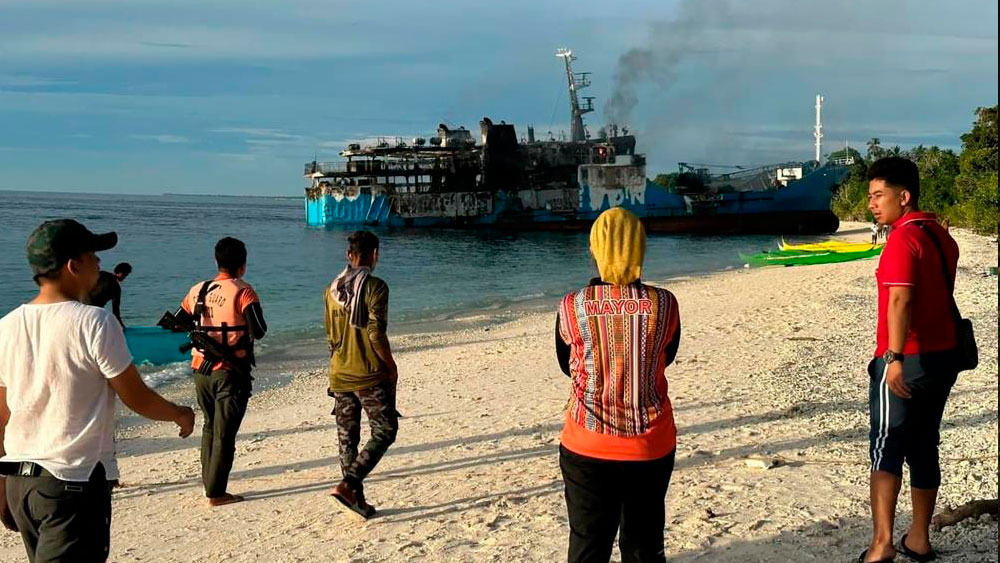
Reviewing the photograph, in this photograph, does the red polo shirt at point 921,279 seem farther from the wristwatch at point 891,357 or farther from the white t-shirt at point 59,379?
the white t-shirt at point 59,379

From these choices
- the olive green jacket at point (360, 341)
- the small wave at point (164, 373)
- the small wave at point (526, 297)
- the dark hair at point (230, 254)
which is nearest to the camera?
the olive green jacket at point (360, 341)

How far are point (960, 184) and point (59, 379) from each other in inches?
976

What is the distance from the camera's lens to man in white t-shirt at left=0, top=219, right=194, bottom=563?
8.46 ft

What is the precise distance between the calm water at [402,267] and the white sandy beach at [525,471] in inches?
315

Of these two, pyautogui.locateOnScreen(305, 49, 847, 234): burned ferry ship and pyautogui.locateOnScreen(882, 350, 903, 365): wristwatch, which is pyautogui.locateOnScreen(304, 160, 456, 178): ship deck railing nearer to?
pyautogui.locateOnScreen(305, 49, 847, 234): burned ferry ship

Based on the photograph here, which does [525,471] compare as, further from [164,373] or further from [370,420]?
[164,373]

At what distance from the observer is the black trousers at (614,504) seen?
2742mm

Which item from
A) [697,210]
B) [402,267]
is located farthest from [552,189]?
[402,267]

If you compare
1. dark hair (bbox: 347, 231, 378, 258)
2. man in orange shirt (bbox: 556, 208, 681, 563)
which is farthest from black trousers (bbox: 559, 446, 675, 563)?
dark hair (bbox: 347, 231, 378, 258)

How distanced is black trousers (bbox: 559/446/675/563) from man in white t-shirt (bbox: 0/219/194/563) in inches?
57.3

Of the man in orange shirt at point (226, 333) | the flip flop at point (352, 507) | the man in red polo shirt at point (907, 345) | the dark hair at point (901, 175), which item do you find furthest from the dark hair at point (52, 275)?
the dark hair at point (901, 175)

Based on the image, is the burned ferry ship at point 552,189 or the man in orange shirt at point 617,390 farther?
the burned ferry ship at point 552,189

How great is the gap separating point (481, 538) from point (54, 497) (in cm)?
228

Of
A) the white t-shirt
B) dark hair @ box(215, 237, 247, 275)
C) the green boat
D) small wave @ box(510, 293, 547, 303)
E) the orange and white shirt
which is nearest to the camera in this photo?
the white t-shirt
